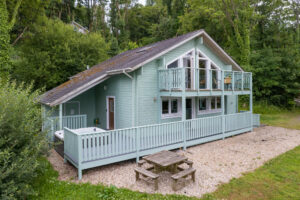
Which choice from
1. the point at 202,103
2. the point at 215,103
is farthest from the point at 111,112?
the point at 215,103

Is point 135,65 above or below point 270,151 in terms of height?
above

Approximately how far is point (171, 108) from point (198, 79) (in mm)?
2190

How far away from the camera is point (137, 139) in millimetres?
7172

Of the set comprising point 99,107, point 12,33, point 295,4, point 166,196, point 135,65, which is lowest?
point 166,196

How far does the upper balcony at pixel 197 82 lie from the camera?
886 centimetres

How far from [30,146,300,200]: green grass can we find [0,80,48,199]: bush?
2.06 feet

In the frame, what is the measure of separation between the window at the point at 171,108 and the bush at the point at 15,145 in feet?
20.3

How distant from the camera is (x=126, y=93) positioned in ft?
31.0

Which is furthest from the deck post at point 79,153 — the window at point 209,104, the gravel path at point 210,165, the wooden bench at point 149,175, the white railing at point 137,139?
the window at point 209,104

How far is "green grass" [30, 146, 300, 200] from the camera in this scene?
4.80 metres

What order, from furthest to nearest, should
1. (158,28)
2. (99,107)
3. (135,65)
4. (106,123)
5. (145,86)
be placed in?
1. (158,28)
2. (99,107)
3. (106,123)
4. (145,86)
5. (135,65)

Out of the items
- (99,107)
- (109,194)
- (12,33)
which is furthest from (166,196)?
(12,33)

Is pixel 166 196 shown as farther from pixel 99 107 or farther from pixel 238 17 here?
pixel 238 17

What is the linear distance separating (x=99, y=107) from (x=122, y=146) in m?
5.54
